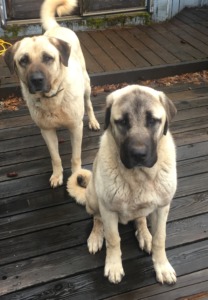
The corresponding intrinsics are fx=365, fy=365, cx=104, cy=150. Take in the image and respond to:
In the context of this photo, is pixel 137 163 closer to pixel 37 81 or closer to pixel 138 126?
pixel 138 126

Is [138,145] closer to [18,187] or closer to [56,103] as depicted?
[56,103]

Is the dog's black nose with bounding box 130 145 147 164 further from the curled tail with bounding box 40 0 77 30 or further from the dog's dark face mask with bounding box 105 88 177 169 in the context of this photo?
the curled tail with bounding box 40 0 77 30

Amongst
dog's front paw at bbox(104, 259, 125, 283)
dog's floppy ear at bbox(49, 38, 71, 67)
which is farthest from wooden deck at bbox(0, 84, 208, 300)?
dog's floppy ear at bbox(49, 38, 71, 67)

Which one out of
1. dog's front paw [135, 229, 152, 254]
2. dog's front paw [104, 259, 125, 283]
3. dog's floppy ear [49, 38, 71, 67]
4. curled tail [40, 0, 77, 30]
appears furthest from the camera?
curled tail [40, 0, 77, 30]

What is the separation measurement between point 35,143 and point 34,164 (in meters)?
0.35

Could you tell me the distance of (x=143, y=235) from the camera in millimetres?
2486

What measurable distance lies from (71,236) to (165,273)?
73 centimetres

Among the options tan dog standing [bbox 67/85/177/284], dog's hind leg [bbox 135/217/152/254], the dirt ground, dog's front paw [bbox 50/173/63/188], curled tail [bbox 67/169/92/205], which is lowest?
the dirt ground

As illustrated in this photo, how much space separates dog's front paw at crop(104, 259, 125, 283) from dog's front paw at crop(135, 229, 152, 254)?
0.23 metres

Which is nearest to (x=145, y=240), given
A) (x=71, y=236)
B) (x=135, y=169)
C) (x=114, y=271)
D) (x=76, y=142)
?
(x=114, y=271)

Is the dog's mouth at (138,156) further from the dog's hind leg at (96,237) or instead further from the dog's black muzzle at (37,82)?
the dog's black muzzle at (37,82)

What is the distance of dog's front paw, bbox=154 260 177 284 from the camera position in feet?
7.42

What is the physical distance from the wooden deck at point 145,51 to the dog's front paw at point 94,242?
101 inches

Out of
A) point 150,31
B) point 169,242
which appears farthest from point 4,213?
point 150,31
